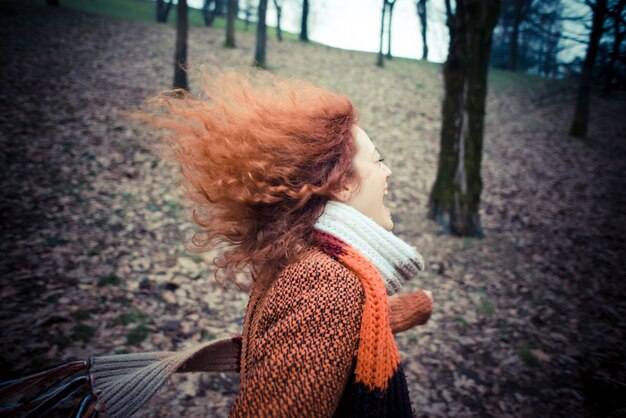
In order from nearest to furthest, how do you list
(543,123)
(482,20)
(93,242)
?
1. (93,242)
2. (482,20)
3. (543,123)

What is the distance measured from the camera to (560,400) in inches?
114

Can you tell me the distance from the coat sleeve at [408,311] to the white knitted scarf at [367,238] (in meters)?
0.48

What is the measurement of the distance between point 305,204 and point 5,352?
320 cm

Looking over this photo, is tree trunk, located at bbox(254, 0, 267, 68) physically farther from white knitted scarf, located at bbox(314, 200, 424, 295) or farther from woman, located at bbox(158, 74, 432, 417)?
white knitted scarf, located at bbox(314, 200, 424, 295)

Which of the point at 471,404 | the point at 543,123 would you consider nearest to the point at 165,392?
the point at 471,404

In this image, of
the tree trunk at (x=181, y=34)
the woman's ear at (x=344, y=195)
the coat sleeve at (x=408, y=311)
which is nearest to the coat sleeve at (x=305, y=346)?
the woman's ear at (x=344, y=195)

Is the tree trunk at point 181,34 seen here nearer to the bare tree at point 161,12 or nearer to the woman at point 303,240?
the woman at point 303,240

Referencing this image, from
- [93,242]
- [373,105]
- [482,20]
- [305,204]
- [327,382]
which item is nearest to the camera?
[327,382]

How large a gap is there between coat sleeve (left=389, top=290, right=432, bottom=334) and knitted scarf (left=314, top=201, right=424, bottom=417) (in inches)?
17.3

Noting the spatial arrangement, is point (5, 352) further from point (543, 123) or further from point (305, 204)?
point (543, 123)

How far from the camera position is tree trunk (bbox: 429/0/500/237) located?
483 cm

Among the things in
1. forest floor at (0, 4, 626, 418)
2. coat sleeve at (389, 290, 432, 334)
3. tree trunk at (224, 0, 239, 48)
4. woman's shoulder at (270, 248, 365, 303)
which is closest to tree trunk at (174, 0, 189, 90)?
forest floor at (0, 4, 626, 418)

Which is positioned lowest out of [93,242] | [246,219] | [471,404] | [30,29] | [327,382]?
[471,404]

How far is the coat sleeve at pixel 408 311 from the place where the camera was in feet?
5.74
